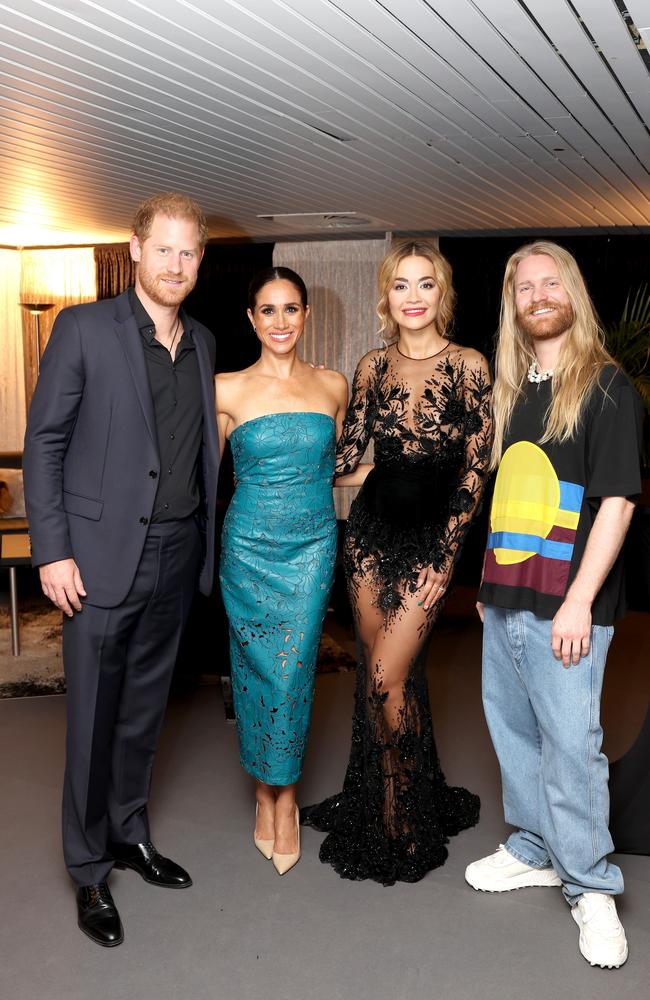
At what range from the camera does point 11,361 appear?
930cm

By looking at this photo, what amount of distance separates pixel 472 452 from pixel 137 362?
107 cm

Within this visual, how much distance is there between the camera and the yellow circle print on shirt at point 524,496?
8.83ft

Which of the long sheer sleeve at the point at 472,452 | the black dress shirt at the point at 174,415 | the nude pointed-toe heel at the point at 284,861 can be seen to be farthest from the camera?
the nude pointed-toe heel at the point at 284,861

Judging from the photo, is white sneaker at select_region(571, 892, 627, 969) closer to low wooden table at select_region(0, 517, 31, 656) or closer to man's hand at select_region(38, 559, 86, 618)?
man's hand at select_region(38, 559, 86, 618)

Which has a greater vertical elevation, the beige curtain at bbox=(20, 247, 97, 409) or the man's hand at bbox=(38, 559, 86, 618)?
the beige curtain at bbox=(20, 247, 97, 409)

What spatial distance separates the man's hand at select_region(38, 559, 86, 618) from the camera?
2752 millimetres

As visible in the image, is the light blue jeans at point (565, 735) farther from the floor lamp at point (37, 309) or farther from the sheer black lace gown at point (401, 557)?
the floor lamp at point (37, 309)

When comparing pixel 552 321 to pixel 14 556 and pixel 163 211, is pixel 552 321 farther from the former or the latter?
pixel 14 556

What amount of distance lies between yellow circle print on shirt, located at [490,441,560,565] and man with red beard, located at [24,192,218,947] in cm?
93

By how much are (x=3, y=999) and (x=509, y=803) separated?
1.57m

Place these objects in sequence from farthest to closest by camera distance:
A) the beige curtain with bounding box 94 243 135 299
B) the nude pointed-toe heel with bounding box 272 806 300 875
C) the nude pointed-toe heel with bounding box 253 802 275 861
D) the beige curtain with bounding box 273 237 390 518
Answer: the beige curtain with bounding box 94 243 135 299, the beige curtain with bounding box 273 237 390 518, the nude pointed-toe heel with bounding box 253 802 275 861, the nude pointed-toe heel with bounding box 272 806 300 875

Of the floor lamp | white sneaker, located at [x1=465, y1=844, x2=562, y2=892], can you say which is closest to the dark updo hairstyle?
white sneaker, located at [x1=465, y1=844, x2=562, y2=892]

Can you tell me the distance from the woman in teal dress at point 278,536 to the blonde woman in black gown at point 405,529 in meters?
0.14

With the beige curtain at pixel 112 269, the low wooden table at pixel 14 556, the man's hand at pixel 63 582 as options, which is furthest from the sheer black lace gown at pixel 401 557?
the beige curtain at pixel 112 269
